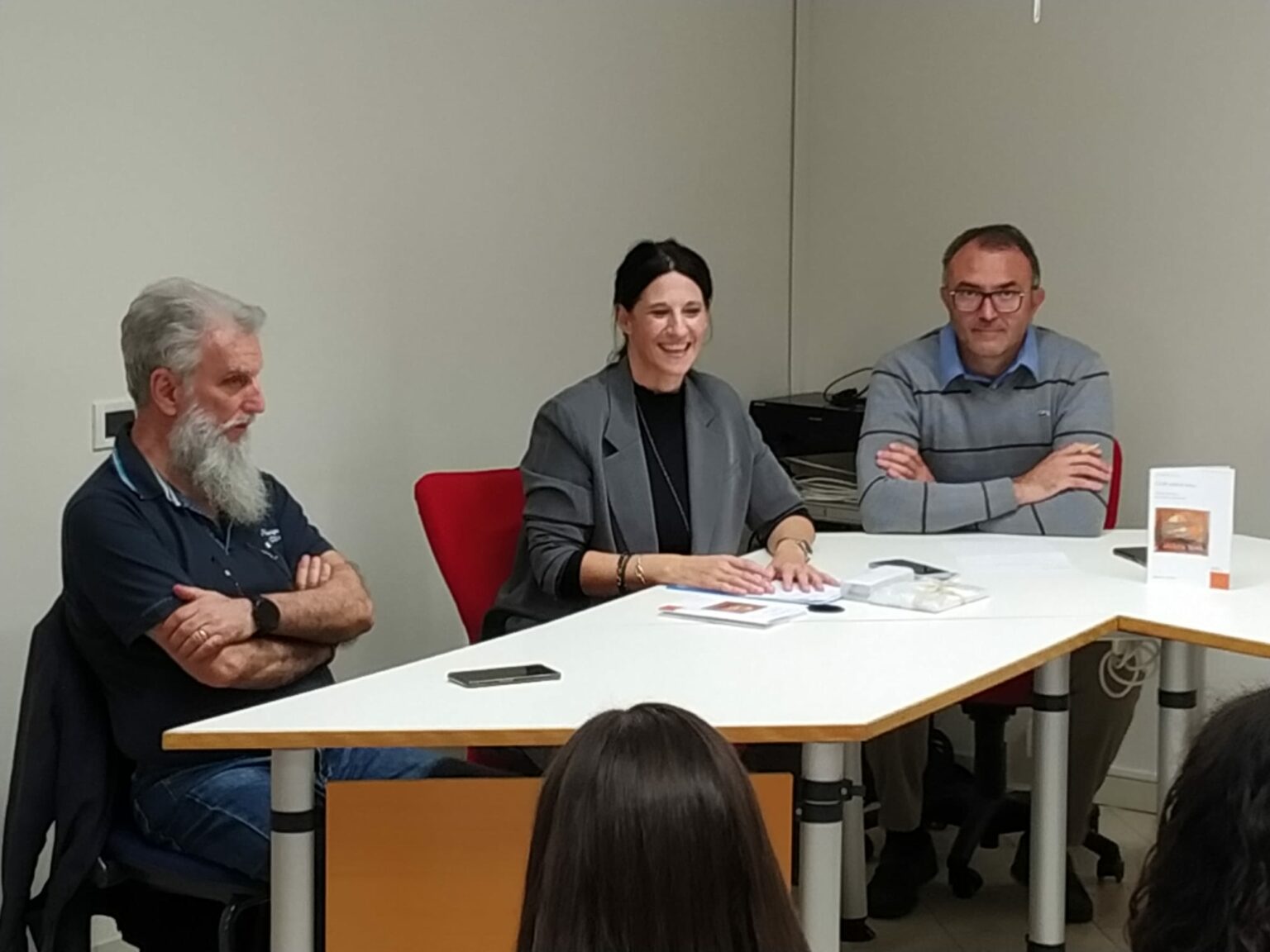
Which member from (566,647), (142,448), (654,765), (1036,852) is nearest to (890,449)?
(1036,852)

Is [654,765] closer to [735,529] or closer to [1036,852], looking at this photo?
[1036,852]

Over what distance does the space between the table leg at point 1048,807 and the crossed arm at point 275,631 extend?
1205 millimetres

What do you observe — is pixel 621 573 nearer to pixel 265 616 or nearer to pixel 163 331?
pixel 265 616

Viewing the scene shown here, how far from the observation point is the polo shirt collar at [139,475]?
9.25ft

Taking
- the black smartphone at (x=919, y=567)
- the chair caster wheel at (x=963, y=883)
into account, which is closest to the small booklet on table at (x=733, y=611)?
the black smartphone at (x=919, y=567)

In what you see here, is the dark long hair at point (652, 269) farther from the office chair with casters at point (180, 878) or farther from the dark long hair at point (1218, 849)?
the dark long hair at point (1218, 849)

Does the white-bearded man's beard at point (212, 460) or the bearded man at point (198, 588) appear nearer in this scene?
the bearded man at point (198, 588)

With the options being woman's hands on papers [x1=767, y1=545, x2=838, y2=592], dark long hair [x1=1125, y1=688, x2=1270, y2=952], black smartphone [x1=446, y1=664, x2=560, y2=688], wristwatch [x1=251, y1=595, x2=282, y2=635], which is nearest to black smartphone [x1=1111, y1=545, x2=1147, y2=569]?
woman's hands on papers [x1=767, y1=545, x2=838, y2=592]

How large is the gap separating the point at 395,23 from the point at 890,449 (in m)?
1.42

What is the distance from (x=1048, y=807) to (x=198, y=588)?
154 centimetres

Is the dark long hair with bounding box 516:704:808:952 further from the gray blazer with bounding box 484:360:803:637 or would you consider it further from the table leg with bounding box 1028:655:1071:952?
the gray blazer with bounding box 484:360:803:637

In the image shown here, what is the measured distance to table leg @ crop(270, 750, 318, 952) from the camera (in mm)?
2363

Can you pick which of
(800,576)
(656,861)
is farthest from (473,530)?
(656,861)

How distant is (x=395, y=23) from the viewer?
3842 mm
